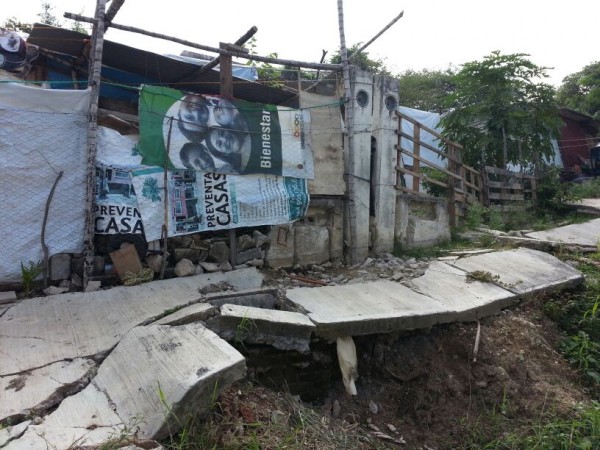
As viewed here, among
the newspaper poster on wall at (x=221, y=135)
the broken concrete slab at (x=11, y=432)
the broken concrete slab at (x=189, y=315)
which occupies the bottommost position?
the broken concrete slab at (x=11, y=432)

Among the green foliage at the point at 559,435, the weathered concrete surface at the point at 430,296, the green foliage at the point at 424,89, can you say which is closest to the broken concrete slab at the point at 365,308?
the weathered concrete surface at the point at 430,296

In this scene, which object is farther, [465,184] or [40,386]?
[465,184]

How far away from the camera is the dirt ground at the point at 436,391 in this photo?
10.5 feet

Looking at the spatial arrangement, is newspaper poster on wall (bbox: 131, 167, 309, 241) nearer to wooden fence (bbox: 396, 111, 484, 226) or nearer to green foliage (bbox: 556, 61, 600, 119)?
wooden fence (bbox: 396, 111, 484, 226)

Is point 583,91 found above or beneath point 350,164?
above

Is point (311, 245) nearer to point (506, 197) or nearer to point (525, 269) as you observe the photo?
point (525, 269)

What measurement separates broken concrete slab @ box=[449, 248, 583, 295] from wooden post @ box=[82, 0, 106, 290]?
454cm

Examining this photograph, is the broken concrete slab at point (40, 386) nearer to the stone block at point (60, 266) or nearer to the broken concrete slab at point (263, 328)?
the broken concrete slab at point (263, 328)

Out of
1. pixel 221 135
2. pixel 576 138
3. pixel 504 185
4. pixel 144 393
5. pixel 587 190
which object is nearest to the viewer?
pixel 144 393

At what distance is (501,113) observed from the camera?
398 inches

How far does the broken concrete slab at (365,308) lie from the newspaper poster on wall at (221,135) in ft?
5.57

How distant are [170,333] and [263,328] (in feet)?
2.41

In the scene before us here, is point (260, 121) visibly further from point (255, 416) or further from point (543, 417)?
point (543, 417)

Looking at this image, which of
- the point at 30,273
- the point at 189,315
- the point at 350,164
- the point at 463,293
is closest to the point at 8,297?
the point at 30,273
